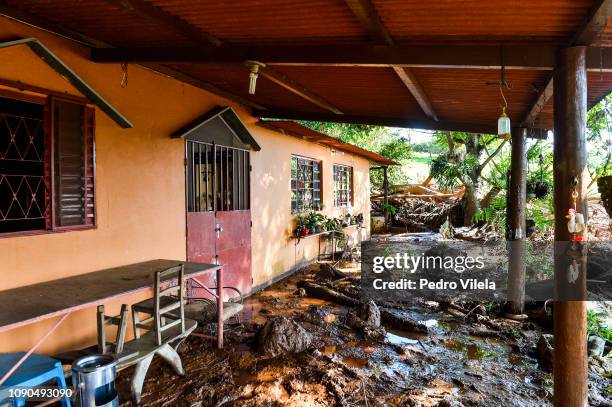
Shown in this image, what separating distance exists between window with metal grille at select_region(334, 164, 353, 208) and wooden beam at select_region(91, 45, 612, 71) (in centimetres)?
763

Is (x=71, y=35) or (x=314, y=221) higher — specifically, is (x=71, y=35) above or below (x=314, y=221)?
above

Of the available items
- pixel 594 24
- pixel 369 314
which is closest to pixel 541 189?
pixel 369 314

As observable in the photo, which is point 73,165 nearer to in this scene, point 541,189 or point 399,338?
point 399,338

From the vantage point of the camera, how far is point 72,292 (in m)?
3.06

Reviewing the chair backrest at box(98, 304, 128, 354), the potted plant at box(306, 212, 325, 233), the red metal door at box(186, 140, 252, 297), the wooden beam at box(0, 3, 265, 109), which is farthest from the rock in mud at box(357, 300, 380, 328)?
the wooden beam at box(0, 3, 265, 109)

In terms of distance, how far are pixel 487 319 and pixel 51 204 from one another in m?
5.63

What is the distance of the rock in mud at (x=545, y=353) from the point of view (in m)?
4.00

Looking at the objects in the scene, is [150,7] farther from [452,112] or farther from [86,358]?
[452,112]

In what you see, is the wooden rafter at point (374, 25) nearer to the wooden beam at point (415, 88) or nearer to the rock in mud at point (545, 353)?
the wooden beam at point (415, 88)

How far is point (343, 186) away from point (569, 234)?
9.06 meters

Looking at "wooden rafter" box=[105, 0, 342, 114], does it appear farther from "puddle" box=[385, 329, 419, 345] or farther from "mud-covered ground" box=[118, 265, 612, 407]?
"puddle" box=[385, 329, 419, 345]

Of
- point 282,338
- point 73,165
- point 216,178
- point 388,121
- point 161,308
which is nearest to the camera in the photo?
point 161,308

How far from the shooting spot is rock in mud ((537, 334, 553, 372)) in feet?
13.1

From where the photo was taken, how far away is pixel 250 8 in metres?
2.87
